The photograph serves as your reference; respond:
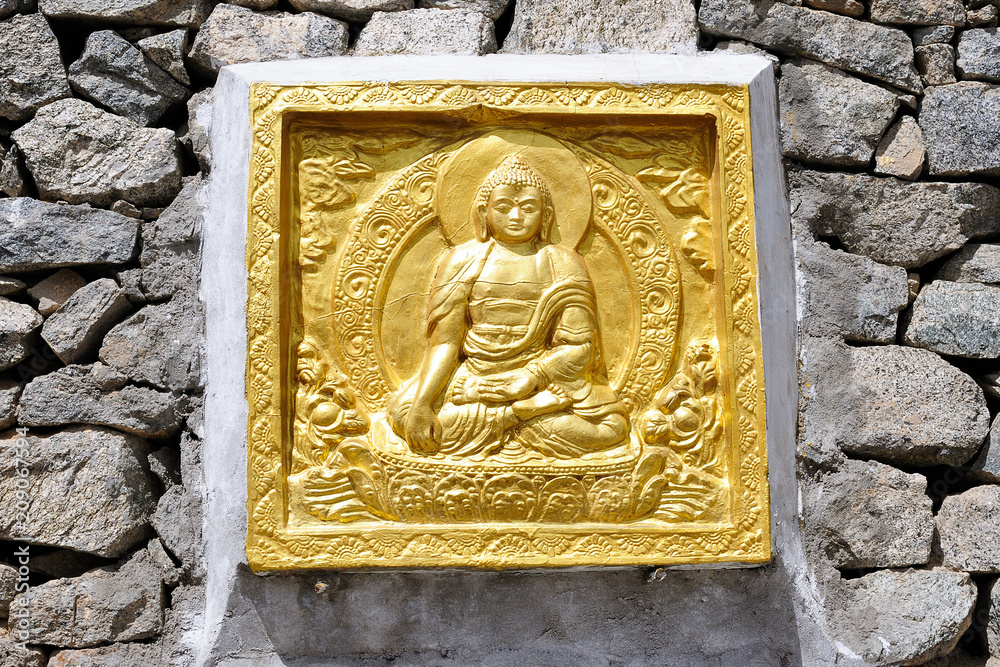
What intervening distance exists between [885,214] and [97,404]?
9.30 feet

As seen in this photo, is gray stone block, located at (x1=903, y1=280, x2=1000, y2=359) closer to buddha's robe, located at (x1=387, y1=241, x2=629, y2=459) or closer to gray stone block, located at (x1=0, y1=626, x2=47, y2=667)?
buddha's robe, located at (x1=387, y1=241, x2=629, y2=459)

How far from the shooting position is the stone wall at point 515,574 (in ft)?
8.61

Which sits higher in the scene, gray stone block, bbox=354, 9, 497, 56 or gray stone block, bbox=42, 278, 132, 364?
gray stone block, bbox=354, 9, 497, 56

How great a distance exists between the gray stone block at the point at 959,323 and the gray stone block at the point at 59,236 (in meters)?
2.79

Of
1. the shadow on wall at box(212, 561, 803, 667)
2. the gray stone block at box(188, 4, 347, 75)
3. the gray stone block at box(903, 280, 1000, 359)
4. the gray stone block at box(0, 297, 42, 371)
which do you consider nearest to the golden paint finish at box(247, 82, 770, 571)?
the shadow on wall at box(212, 561, 803, 667)

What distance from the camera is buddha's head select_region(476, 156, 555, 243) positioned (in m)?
2.69

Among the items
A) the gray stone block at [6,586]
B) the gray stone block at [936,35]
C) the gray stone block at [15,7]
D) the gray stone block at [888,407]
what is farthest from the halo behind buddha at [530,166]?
the gray stone block at [6,586]

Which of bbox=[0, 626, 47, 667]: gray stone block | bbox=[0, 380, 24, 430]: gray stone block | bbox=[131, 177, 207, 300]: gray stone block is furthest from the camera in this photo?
bbox=[131, 177, 207, 300]: gray stone block

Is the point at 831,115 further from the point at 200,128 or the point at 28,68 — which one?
the point at 28,68

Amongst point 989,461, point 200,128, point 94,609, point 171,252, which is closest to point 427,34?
point 200,128

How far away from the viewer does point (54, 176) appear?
281 cm

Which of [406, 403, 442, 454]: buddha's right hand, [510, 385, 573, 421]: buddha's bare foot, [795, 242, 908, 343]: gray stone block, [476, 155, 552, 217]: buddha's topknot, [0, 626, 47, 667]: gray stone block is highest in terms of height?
[476, 155, 552, 217]: buddha's topknot

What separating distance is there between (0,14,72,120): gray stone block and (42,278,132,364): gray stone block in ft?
2.35

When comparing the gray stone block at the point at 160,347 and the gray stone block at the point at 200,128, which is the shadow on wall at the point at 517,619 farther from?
the gray stone block at the point at 200,128
